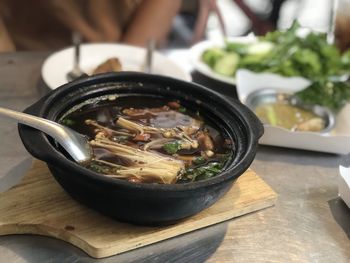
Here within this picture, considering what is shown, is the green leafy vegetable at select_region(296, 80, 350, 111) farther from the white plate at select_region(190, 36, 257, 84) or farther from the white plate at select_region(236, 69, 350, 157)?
the white plate at select_region(190, 36, 257, 84)

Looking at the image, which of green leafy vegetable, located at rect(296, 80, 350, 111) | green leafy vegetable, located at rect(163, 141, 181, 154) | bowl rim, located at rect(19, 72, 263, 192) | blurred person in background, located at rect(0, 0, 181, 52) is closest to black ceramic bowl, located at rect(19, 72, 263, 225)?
bowl rim, located at rect(19, 72, 263, 192)

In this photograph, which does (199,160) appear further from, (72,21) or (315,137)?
(72,21)

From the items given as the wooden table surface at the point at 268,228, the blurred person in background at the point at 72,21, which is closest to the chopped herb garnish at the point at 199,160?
the wooden table surface at the point at 268,228

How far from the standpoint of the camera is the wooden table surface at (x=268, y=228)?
1033 mm

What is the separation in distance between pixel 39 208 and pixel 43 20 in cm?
123

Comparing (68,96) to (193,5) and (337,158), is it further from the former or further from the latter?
(193,5)

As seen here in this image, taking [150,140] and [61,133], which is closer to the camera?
[61,133]

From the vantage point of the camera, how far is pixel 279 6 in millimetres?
3176

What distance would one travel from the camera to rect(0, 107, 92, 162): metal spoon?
3.26 feet

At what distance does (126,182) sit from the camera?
93 centimetres

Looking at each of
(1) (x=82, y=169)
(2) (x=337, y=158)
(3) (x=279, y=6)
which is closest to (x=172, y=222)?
(1) (x=82, y=169)

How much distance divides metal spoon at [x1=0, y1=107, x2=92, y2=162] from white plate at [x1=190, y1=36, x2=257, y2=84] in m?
0.70

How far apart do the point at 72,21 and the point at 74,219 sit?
1.23 metres

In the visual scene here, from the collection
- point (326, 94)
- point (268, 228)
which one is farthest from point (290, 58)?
point (268, 228)
